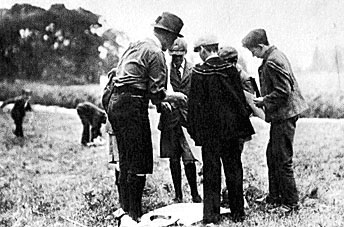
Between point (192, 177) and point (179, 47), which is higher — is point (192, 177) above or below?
below

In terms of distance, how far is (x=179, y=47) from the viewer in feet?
12.5

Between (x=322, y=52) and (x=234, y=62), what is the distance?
24.7 inches

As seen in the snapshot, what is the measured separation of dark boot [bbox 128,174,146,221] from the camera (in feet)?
12.4

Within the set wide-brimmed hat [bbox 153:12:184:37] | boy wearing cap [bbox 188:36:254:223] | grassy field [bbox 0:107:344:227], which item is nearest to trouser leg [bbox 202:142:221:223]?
boy wearing cap [bbox 188:36:254:223]

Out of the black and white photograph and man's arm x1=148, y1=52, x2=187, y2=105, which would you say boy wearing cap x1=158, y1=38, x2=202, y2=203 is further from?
man's arm x1=148, y1=52, x2=187, y2=105

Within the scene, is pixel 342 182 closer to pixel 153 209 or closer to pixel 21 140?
pixel 153 209

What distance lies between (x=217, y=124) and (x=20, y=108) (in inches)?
67.5

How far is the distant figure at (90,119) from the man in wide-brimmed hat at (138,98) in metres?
0.44

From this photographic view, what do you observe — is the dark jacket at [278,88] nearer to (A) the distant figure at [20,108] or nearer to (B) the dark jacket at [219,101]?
(B) the dark jacket at [219,101]

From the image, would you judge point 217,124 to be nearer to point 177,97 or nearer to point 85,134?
point 177,97

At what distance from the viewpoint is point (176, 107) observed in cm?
386

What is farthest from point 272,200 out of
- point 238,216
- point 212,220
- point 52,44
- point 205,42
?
point 52,44

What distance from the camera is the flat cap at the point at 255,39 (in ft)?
12.4

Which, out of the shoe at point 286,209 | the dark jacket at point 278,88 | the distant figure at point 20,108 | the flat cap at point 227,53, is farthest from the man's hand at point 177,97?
the distant figure at point 20,108
